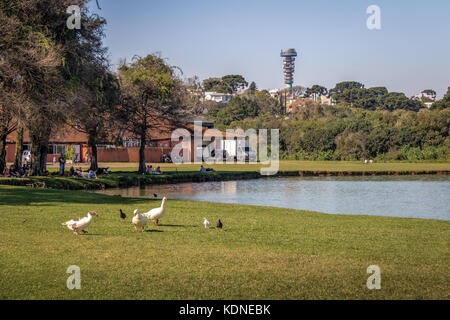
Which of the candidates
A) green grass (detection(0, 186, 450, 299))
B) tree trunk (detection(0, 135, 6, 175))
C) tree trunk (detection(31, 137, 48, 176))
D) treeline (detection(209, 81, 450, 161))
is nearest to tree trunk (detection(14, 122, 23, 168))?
tree trunk (detection(0, 135, 6, 175))

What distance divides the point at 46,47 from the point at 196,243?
15780 millimetres

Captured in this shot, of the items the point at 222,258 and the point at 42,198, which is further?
the point at 42,198

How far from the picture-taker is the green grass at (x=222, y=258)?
31.7 feet

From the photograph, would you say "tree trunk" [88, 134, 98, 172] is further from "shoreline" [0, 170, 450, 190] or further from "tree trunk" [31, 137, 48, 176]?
"tree trunk" [31, 137, 48, 176]

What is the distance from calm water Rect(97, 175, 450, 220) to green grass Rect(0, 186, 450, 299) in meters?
9.81

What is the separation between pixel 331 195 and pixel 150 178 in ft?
49.6

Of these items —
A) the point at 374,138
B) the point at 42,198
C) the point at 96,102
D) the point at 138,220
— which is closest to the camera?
the point at 138,220

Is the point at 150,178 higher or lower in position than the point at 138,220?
higher

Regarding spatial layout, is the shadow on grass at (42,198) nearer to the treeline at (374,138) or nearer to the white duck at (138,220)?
the white duck at (138,220)

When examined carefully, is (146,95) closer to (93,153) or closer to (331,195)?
(93,153)

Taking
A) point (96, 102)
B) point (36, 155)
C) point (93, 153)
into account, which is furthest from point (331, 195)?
point (93, 153)

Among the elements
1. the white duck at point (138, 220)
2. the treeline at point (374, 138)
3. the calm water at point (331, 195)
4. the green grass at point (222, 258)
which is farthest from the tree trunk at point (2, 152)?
the treeline at point (374, 138)

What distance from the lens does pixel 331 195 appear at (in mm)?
37188

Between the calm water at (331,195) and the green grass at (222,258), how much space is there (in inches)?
386
